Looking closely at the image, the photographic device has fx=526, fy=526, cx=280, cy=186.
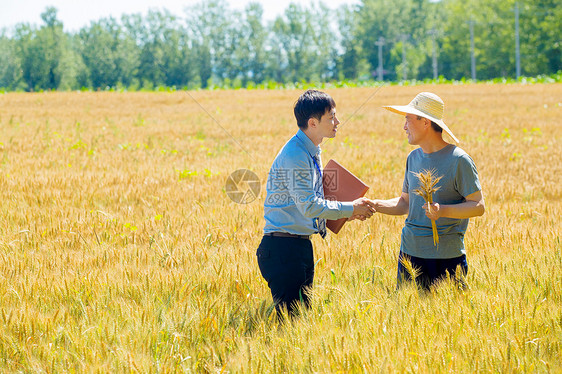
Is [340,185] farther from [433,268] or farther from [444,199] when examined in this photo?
[433,268]

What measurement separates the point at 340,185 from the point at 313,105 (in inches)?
27.7

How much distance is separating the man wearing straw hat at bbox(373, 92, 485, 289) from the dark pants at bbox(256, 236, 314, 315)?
62 cm

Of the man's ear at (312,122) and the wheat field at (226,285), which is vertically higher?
the man's ear at (312,122)

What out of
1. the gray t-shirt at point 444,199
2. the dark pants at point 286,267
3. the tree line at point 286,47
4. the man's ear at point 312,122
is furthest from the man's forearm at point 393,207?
the tree line at point 286,47

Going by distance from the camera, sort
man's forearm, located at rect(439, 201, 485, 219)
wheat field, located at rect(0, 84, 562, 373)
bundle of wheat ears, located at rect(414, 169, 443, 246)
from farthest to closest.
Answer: man's forearm, located at rect(439, 201, 485, 219)
bundle of wheat ears, located at rect(414, 169, 443, 246)
wheat field, located at rect(0, 84, 562, 373)

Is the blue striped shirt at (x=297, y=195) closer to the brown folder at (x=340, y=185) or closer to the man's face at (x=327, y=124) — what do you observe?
the man's face at (x=327, y=124)

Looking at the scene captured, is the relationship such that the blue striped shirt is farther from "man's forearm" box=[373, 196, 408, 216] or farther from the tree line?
the tree line

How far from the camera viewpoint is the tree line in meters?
74.9

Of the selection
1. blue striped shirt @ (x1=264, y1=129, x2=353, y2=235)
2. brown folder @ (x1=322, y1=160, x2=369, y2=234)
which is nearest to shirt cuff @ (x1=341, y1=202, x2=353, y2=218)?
blue striped shirt @ (x1=264, y1=129, x2=353, y2=235)

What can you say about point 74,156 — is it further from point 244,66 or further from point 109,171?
point 244,66

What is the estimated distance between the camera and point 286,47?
9875 cm

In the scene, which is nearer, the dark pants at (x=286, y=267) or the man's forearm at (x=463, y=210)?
the man's forearm at (x=463, y=210)

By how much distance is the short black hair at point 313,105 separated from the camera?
3.29 metres

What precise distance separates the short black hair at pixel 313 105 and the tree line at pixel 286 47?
70528 mm
